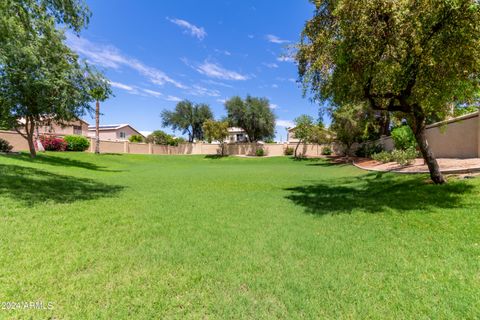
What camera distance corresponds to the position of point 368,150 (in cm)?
2555

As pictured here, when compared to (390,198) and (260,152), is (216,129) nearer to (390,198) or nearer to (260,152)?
(260,152)

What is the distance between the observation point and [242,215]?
634cm

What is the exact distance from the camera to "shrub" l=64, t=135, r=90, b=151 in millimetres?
29500

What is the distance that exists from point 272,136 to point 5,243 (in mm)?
40657

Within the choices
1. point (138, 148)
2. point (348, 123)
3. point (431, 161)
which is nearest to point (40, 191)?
point (431, 161)

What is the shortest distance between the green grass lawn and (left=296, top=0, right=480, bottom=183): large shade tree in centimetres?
276

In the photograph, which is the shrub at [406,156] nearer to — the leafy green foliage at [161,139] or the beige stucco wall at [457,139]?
the beige stucco wall at [457,139]

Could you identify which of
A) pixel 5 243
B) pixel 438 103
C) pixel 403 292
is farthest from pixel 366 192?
pixel 5 243

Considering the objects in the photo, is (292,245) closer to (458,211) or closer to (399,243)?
(399,243)

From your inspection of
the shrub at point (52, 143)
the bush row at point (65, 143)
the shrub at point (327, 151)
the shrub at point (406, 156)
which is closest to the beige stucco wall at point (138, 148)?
the bush row at point (65, 143)

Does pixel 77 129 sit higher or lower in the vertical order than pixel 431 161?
higher

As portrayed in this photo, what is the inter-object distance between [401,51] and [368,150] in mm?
20189

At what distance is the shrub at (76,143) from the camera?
29.5 meters

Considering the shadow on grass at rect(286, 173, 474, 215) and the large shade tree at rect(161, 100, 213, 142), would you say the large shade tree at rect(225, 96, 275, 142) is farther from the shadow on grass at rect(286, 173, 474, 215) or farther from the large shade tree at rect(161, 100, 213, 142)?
the shadow on grass at rect(286, 173, 474, 215)
